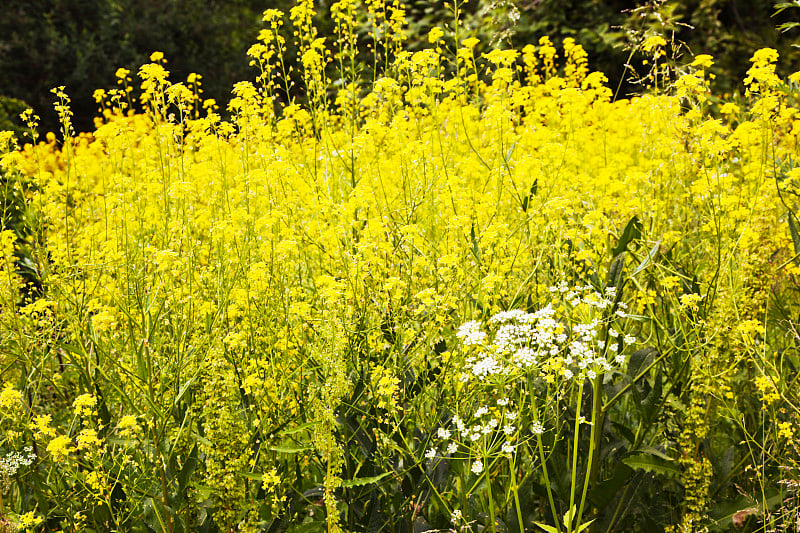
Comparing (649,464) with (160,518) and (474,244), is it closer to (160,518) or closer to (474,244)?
(474,244)

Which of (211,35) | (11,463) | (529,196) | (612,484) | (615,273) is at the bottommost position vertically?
(612,484)

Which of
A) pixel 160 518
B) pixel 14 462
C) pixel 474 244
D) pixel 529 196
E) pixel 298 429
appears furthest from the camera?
pixel 529 196

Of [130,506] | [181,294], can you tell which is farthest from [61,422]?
[181,294]

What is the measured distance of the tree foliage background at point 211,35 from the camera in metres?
9.66

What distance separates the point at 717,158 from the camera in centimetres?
316

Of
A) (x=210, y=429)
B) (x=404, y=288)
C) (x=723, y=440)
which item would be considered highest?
(x=404, y=288)

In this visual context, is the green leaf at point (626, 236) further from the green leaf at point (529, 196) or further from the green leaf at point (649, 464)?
the green leaf at point (649, 464)

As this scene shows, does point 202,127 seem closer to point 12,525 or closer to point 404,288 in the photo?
point 404,288

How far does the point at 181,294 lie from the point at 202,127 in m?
1.58

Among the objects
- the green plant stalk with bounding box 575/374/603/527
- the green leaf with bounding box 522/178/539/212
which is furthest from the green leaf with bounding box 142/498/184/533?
the green leaf with bounding box 522/178/539/212

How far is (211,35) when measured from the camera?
13266 mm

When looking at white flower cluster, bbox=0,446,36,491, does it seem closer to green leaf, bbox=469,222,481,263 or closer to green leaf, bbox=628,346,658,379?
green leaf, bbox=469,222,481,263

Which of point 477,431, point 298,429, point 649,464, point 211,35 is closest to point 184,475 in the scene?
point 298,429

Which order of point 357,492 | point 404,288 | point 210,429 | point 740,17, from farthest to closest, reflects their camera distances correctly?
point 740,17, point 404,288, point 357,492, point 210,429
